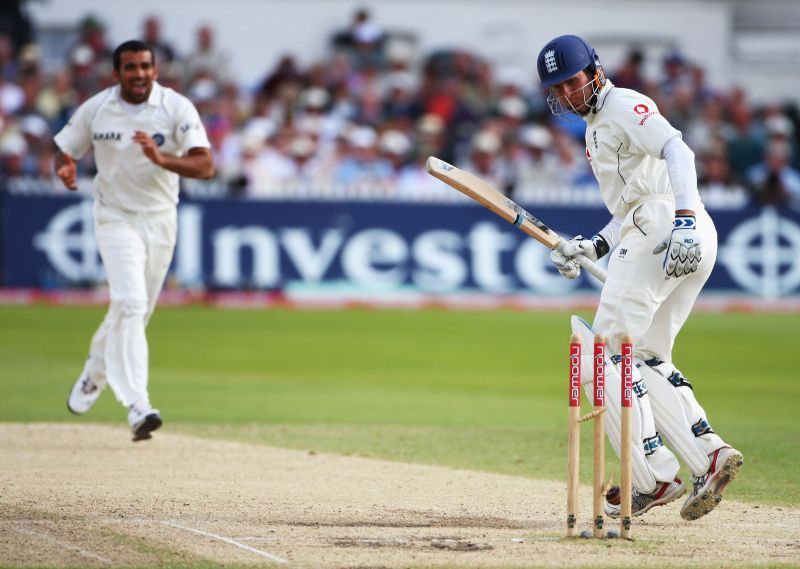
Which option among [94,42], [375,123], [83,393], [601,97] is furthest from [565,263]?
[94,42]

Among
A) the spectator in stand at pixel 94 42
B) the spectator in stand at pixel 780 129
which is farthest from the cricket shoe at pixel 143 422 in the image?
the spectator in stand at pixel 780 129

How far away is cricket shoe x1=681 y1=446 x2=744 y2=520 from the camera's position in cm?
569

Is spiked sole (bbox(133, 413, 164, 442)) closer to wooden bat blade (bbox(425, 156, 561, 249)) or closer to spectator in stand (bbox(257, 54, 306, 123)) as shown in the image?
wooden bat blade (bbox(425, 156, 561, 249))

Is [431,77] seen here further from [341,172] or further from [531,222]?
[531,222]

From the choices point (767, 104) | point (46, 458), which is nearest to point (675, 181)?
point (46, 458)

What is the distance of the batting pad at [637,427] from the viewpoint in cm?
571

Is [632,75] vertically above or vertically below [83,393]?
above

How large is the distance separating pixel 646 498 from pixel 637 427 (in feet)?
1.12

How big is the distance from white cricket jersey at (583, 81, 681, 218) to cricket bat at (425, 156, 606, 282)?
11.0 inches

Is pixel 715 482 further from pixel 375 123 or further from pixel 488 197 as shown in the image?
pixel 375 123

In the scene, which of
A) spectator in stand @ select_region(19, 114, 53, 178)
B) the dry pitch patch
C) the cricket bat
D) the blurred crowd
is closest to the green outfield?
the dry pitch patch

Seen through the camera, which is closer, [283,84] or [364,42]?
[283,84]

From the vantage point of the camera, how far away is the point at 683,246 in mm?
Result: 5578

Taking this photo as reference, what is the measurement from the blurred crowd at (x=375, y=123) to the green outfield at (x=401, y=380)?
1998 mm
